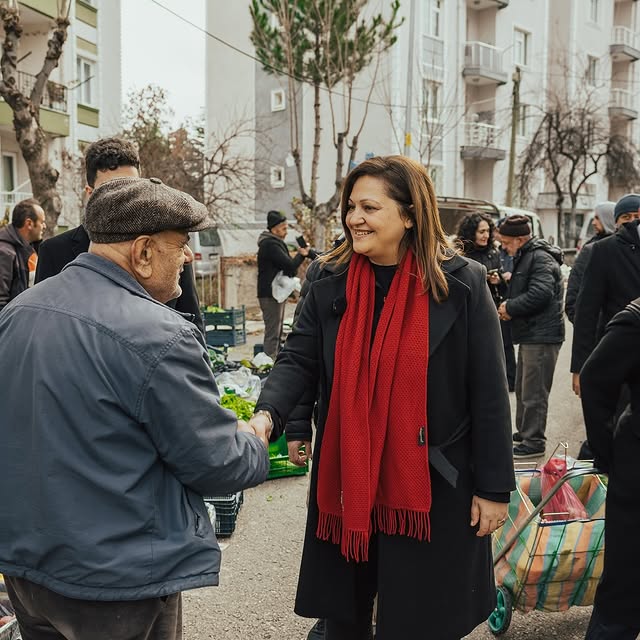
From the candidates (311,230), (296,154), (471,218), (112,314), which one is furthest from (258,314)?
(112,314)

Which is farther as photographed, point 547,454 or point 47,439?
point 547,454

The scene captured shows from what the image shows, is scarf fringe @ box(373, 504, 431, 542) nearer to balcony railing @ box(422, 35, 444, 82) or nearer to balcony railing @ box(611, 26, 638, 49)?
balcony railing @ box(422, 35, 444, 82)

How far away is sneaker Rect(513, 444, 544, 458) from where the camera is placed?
6.37 m

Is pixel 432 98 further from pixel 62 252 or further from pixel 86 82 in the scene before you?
pixel 62 252

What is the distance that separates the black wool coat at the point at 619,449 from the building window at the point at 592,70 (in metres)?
37.4

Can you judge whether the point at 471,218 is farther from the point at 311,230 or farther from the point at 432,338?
the point at 311,230

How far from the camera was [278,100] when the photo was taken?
93.4 ft

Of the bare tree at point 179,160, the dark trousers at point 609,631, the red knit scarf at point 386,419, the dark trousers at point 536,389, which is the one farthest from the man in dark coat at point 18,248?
the bare tree at point 179,160

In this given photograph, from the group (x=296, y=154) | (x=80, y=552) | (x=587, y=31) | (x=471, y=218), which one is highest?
(x=587, y=31)

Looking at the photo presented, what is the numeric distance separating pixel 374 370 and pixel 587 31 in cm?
3921

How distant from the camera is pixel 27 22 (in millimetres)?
19250

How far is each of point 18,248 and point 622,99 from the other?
3937 centimetres

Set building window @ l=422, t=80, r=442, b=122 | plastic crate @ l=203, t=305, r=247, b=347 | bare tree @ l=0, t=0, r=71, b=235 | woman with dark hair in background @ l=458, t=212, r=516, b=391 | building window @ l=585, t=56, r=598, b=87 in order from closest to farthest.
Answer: woman with dark hair in background @ l=458, t=212, r=516, b=391, bare tree @ l=0, t=0, r=71, b=235, plastic crate @ l=203, t=305, r=247, b=347, building window @ l=422, t=80, r=442, b=122, building window @ l=585, t=56, r=598, b=87

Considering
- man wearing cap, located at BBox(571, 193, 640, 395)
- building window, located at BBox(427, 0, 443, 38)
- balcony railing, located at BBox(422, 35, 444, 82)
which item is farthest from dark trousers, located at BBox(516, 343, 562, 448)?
building window, located at BBox(427, 0, 443, 38)
